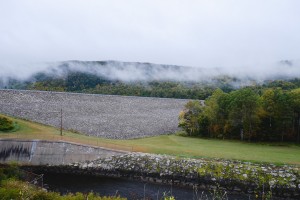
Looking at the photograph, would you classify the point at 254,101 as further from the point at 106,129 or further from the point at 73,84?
the point at 73,84

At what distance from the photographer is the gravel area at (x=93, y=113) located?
157 feet

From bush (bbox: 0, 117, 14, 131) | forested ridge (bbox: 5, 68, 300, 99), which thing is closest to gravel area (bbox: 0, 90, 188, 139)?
bush (bbox: 0, 117, 14, 131)

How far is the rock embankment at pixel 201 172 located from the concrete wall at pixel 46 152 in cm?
78

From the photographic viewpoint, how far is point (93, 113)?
54.0 metres

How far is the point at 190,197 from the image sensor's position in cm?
2483

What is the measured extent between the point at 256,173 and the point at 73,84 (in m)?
95.7

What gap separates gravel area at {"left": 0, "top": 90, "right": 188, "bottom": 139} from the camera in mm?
47781

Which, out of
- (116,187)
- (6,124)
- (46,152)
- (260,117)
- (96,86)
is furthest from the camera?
(96,86)

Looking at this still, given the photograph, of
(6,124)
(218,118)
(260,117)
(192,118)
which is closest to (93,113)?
(192,118)

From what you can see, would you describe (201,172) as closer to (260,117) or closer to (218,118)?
(260,117)

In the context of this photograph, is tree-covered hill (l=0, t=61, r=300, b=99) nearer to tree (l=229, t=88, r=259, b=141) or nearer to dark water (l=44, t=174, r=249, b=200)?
tree (l=229, t=88, r=259, b=141)

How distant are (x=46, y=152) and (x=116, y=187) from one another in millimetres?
10758

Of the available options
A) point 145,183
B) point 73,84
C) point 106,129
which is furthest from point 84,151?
point 73,84

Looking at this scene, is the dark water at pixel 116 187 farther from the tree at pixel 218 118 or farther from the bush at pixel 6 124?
the tree at pixel 218 118
